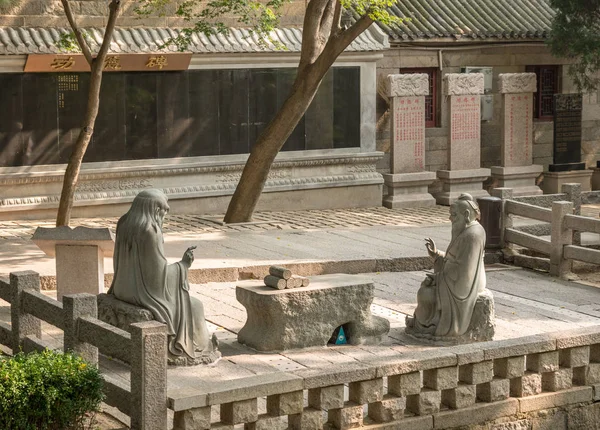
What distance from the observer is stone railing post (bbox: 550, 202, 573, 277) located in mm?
15875

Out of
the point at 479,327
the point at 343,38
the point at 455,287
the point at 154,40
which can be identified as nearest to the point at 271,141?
the point at 343,38

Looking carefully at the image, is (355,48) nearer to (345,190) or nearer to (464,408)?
(345,190)

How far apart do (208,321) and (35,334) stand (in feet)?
10.2

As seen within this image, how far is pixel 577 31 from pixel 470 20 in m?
2.20

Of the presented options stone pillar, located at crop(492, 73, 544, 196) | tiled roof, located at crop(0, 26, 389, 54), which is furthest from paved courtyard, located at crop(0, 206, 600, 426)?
tiled roof, located at crop(0, 26, 389, 54)

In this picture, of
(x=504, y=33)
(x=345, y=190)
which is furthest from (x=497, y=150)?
(x=345, y=190)

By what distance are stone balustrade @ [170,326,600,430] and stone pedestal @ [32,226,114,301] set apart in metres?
3.39

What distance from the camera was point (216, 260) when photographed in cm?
1559

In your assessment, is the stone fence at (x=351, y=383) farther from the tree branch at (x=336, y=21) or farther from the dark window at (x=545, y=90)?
the dark window at (x=545, y=90)

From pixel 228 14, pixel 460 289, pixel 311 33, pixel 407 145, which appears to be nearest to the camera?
pixel 460 289

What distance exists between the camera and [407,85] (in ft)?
73.5

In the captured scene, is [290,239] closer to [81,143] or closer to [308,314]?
[81,143]

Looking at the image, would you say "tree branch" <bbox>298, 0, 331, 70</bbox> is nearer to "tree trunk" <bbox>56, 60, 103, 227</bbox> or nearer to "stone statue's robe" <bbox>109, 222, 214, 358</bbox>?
"tree trunk" <bbox>56, 60, 103, 227</bbox>

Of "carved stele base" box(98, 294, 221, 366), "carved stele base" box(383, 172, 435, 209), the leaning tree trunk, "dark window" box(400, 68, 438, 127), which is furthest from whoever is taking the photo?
"dark window" box(400, 68, 438, 127)
